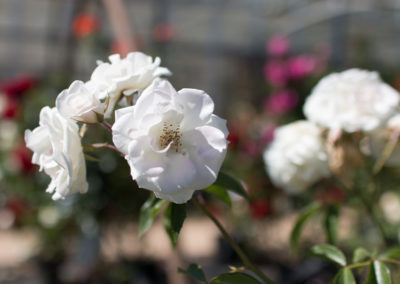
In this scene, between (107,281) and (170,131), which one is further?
(107,281)

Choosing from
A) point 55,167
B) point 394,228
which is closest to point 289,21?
point 394,228

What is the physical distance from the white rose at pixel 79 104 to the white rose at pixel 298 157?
0.43 metres

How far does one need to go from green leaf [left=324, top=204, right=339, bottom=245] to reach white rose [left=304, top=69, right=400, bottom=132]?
15 centimetres

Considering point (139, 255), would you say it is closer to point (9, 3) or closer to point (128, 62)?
point (128, 62)

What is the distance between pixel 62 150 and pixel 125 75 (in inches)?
4.8

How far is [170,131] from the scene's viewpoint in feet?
1.43

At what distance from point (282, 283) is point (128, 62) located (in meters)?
1.47

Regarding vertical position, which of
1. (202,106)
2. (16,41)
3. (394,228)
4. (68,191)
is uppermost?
(202,106)

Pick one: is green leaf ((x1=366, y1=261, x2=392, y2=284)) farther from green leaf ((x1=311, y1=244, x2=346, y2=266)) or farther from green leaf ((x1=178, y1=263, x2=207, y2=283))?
green leaf ((x1=178, y1=263, x2=207, y2=283))

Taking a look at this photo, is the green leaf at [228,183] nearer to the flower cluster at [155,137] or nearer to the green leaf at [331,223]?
the flower cluster at [155,137]

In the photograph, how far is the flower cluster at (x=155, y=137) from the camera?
1.34 feet

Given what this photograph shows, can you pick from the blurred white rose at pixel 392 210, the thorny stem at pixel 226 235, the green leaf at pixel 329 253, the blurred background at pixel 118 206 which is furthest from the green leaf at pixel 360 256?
the blurred white rose at pixel 392 210

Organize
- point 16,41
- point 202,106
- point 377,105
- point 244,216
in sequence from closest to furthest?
point 202,106
point 377,105
point 244,216
point 16,41

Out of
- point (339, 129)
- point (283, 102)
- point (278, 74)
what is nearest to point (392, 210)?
point (283, 102)
